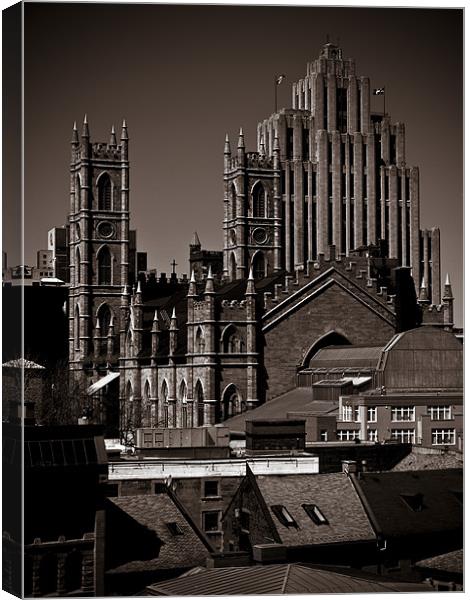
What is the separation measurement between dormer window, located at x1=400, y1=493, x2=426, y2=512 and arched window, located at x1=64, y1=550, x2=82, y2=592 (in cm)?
698

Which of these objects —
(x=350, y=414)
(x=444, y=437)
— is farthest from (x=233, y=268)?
(x=444, y=437)

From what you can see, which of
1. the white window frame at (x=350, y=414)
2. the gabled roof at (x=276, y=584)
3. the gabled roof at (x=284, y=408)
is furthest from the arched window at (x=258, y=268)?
the gabled roof at (x=276, y=584)

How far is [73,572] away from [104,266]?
111 ft

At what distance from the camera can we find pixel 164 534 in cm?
3005

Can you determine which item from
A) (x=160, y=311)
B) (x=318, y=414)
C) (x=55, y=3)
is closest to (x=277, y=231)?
(x=318, y=414)

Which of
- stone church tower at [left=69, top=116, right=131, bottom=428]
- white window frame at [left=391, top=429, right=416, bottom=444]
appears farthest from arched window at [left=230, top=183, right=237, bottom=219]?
white window frame at [left=391, top=429, right=416, bottom=444]

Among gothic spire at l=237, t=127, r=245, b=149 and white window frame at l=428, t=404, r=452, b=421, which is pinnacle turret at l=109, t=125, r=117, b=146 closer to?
gothic spire at l=237, t=127, r=245, b=149

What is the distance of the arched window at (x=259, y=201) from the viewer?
4576cm

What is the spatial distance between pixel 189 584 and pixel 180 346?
27431 mm

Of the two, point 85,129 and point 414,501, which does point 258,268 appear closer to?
point 85,129

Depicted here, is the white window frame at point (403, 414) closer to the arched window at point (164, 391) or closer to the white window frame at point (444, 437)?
the white window frame at point (444, 437)

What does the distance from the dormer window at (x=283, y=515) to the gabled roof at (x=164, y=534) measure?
160cm

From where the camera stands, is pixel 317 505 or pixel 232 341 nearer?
pixel 317 505

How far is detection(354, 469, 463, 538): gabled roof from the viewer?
2858 centimetres
